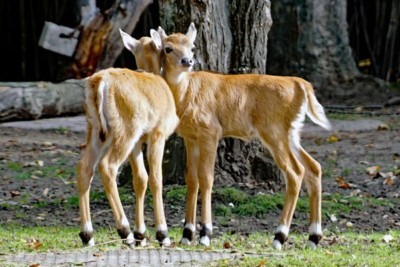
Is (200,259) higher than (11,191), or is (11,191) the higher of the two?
(200,259)

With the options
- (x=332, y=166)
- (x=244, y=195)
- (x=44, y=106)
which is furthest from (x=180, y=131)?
(x=44, y=106)

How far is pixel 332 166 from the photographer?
38.7 feet

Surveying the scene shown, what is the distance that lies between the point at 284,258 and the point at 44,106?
828 centimetres

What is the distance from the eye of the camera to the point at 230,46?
988 centimetres

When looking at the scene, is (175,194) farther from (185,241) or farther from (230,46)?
(185,241)

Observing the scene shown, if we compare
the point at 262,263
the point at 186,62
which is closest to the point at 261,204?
the point at 186,62

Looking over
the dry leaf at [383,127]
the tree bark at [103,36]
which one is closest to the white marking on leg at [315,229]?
the dry leaf at [383,127]

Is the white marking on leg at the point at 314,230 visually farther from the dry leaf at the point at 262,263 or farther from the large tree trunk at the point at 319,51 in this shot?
the large tree trunk at the point at 319,51

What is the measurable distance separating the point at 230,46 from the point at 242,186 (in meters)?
1.30

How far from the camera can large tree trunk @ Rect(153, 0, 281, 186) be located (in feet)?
31.5

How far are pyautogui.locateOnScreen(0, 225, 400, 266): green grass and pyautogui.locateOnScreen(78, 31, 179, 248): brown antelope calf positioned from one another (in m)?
0.23

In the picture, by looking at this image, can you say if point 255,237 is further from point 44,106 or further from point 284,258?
point 44,106

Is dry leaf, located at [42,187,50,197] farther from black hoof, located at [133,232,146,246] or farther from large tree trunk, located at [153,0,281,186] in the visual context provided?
black hoof, located at [133,232,146,246]

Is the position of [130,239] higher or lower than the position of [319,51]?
higher
